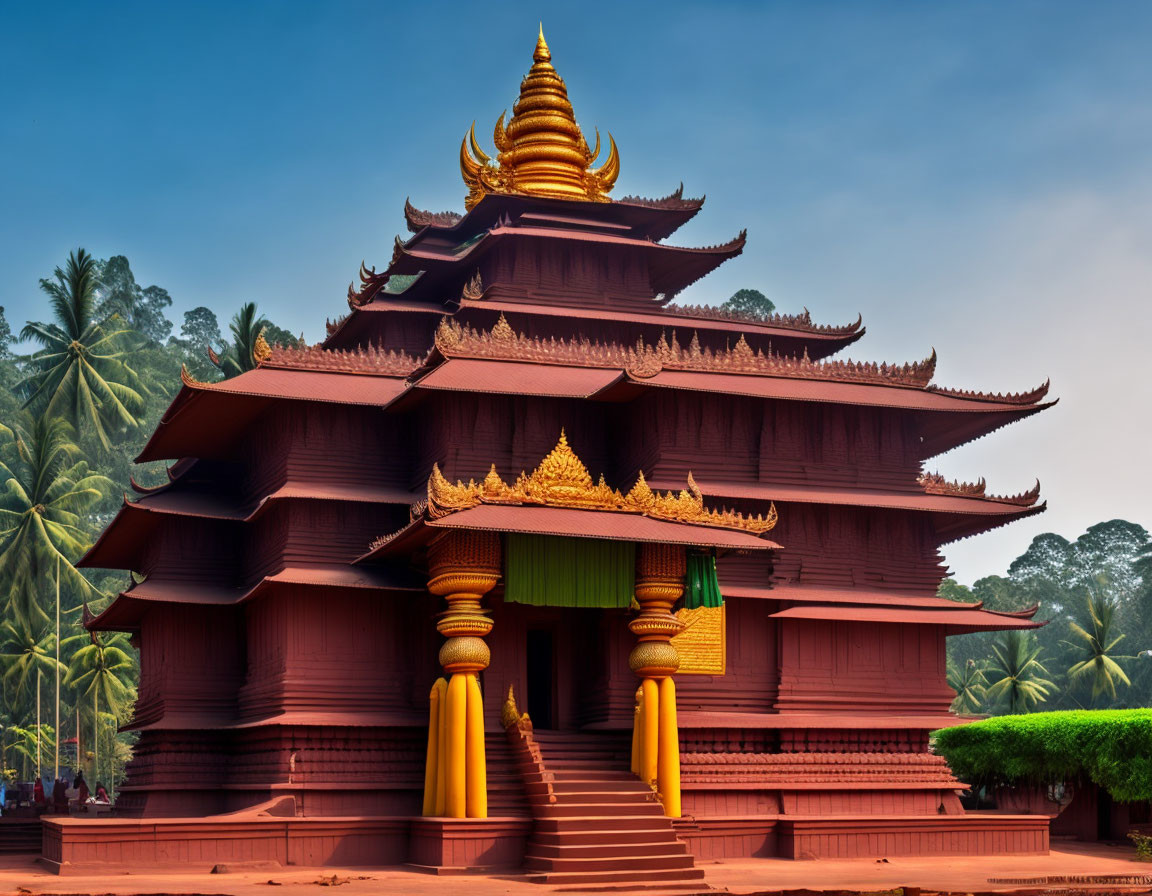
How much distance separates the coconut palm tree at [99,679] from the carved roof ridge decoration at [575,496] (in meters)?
31.8

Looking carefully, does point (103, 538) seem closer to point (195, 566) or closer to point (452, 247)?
point (195, 566)

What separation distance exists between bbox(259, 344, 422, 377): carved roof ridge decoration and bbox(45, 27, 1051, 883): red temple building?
53 mm

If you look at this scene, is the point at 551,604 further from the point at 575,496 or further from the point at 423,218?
the point at 423,218

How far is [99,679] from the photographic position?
51562mm

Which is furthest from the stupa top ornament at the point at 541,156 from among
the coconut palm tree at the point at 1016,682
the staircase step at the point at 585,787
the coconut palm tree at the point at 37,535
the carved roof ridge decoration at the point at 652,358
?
the coconut palm tree at the point at 1016,682

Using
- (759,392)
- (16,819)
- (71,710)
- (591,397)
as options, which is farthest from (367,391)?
(71,710)

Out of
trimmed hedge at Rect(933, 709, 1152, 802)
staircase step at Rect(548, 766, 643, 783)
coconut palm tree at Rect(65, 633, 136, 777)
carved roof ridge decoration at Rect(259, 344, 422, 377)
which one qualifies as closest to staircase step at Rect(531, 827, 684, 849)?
staircase step at Rect(548, 766, 643, 783)

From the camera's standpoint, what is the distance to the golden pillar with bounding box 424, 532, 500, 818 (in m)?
20.9

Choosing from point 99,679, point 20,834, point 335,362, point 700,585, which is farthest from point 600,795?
point 99,679

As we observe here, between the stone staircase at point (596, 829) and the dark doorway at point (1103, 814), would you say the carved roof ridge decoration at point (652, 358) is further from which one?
the dark doorway at point (1103, 814)

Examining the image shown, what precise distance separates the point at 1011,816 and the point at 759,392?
7.50 metres

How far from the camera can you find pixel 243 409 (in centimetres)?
2556

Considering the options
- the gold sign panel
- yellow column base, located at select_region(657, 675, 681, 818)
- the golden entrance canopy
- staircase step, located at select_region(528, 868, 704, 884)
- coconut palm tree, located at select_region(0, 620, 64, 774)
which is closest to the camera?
staircase step, located at select_region(528, 868, 704, 884)

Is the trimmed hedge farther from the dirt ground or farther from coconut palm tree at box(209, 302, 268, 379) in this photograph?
coconut palm tree at box(209, 302, 268, 379)
